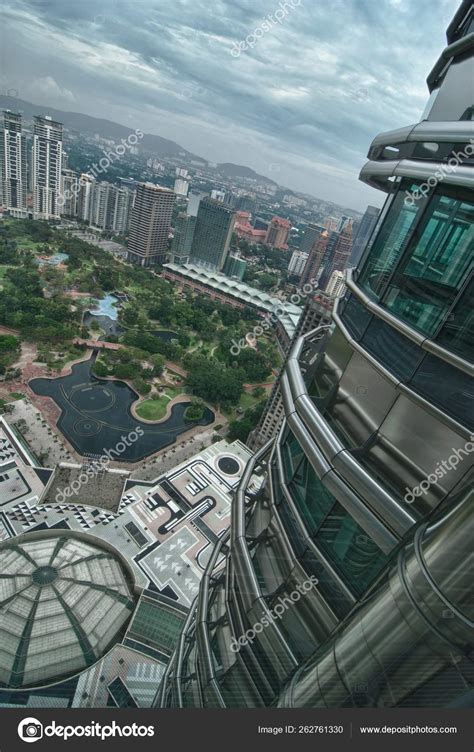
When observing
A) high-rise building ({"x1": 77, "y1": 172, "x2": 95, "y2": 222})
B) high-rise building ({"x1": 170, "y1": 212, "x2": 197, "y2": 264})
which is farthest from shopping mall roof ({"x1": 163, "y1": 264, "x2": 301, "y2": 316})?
high-rise building ({"x1": 77, "y1": 172, "x2": 95, "y2": 222})

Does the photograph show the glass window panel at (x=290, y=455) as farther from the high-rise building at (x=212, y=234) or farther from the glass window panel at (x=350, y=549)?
the high-rise building at (x=212, y=234)

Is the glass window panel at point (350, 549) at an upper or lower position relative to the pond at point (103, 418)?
upper

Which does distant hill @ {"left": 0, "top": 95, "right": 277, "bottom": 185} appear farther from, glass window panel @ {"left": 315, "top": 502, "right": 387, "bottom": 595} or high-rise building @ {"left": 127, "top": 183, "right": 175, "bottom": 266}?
glass window panel @ {"left": 315, "top": 502, "right": 387, "bottom": 595}

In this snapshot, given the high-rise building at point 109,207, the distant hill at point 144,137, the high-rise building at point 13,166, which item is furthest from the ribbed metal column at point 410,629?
the distant hill at point 144,137

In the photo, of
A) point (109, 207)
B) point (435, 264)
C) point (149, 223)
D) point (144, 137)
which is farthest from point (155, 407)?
point (144, 137)

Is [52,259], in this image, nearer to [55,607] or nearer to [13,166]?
[13,166]

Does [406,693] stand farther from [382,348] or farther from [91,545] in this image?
[91,545]
